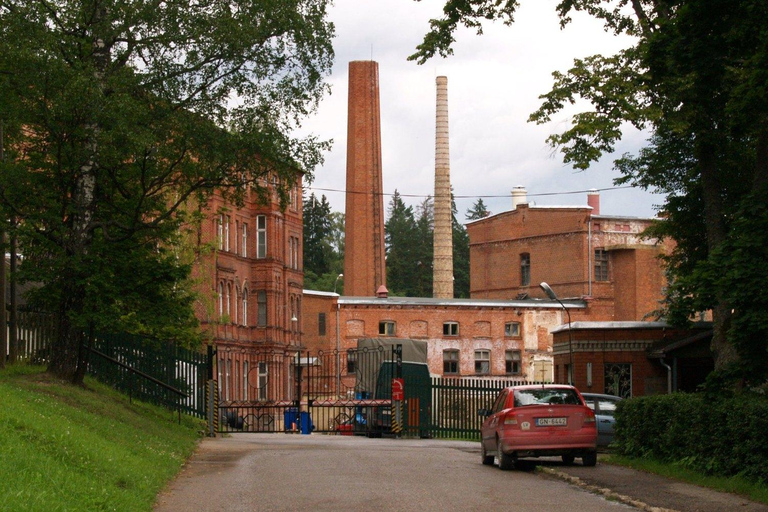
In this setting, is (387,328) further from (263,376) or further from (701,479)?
(701,479)

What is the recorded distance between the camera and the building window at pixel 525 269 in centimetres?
8644

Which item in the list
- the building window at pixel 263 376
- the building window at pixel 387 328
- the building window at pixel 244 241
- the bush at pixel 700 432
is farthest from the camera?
the building window at pixel 387 328

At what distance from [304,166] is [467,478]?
1032 cm

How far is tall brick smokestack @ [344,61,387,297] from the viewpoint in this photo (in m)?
88.1

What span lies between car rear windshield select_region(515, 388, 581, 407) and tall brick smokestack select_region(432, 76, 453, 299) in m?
68.3

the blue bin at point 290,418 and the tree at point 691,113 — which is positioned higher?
the tree at point 691,113

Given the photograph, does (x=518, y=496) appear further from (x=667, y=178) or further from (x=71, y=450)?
(x=667, y=178)

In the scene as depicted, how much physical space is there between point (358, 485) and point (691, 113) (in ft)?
34.1

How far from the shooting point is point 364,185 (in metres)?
88.6

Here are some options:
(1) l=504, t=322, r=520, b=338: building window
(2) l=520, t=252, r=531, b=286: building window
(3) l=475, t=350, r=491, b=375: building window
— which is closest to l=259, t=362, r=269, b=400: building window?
(3) l=475, t=350, r=491, b=375: building window

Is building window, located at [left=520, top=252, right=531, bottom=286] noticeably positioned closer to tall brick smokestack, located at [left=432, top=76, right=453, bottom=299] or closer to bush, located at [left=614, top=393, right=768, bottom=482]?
tall brick smokestack, located at [left=432, top=76, right=453, bottom=299]

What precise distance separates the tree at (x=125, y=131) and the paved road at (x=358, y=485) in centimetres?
462

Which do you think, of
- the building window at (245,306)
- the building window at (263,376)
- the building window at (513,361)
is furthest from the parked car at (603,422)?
the building window at (513,361)

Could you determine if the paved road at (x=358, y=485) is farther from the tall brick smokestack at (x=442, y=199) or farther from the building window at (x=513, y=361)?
the tall brick smokestack at (x=442, y=199)
